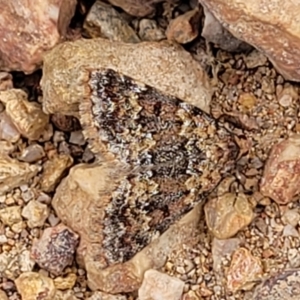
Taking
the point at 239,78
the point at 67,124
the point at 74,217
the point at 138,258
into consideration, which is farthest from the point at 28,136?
the point at 239,78

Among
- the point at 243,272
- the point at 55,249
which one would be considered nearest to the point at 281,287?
the point at 243,272

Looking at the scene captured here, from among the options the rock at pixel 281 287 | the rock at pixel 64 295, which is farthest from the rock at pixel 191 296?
the rock at pixel 64 295

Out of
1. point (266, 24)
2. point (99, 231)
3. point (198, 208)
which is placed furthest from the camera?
point (198, 208)

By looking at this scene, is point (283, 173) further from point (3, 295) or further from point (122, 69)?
point (3, 295)

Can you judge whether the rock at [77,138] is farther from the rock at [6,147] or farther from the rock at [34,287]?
the rock at [34,287]

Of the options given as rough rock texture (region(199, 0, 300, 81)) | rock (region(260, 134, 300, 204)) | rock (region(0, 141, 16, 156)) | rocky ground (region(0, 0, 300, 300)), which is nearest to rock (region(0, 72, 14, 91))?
rocky ground (region(0, 0, 300, 300))

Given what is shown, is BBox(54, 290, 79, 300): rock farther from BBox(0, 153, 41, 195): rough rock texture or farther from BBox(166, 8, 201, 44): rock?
BBox(166, 8, 201, 44): rock

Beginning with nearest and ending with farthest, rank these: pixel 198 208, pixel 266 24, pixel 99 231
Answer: pixel 266 24 < pixel 99 231 < pixel 198 208
